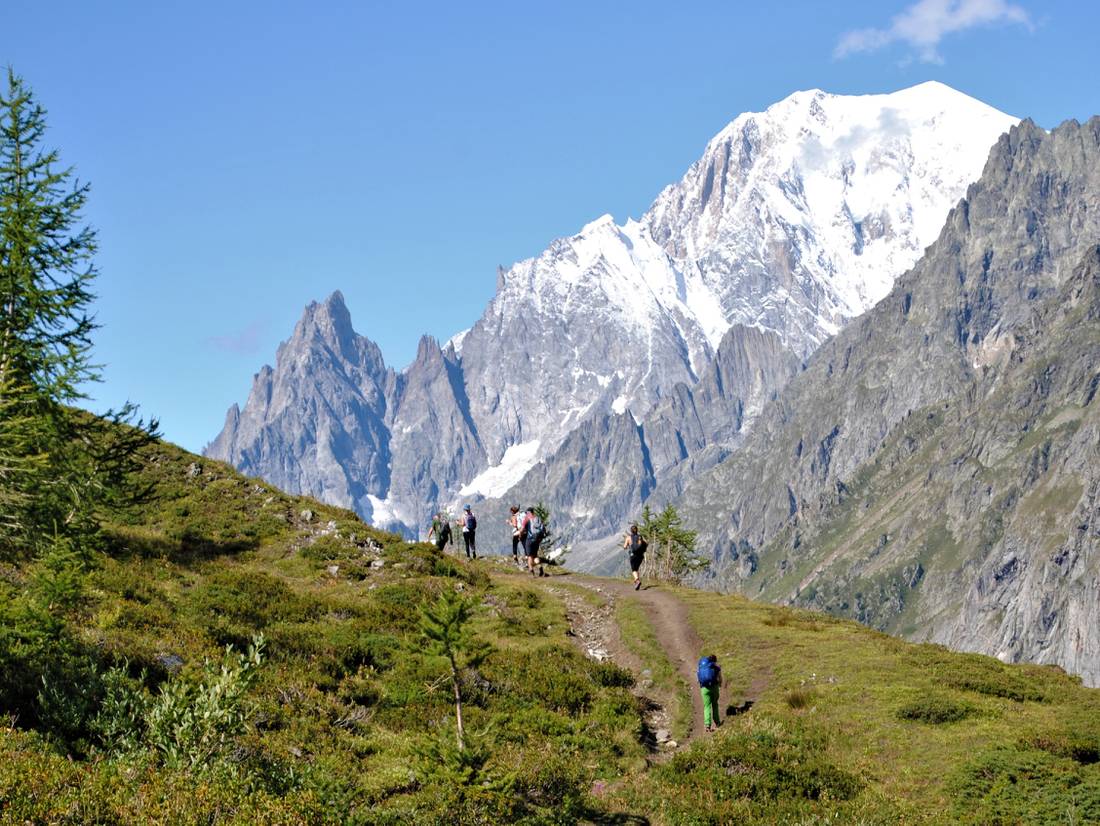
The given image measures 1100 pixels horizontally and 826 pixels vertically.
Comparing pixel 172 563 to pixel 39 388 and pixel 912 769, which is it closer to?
pixel 39 388

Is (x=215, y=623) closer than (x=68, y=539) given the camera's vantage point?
No

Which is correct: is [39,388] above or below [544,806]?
above

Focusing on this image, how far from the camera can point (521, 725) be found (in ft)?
78.2

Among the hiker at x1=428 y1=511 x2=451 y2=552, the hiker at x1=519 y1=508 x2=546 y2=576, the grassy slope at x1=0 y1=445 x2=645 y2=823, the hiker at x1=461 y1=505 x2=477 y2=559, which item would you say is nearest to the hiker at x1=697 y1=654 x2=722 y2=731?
the grassy slope at x1=0 y1=445 x2=645 y2=823

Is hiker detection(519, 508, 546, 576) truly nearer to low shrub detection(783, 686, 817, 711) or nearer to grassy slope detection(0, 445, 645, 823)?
grassy slope detection(0, 445, 645, 823)

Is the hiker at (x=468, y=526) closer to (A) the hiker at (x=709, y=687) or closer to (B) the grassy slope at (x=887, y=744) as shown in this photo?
(B) the grassy slope at (x=887, y=744)

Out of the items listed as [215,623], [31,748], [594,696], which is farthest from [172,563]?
[31,748]

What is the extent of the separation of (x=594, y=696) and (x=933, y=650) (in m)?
15.2

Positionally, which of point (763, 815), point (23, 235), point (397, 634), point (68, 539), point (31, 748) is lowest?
point (763, 815)

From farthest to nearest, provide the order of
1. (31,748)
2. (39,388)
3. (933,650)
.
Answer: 1. (933,650)
2. (39,388)
3. (31,748)

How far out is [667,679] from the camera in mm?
30391

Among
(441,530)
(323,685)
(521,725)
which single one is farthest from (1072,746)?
(441,530)

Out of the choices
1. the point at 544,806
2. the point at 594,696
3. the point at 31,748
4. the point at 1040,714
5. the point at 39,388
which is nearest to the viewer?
the point at 31,748

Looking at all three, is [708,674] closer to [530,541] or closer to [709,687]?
[709,687]
